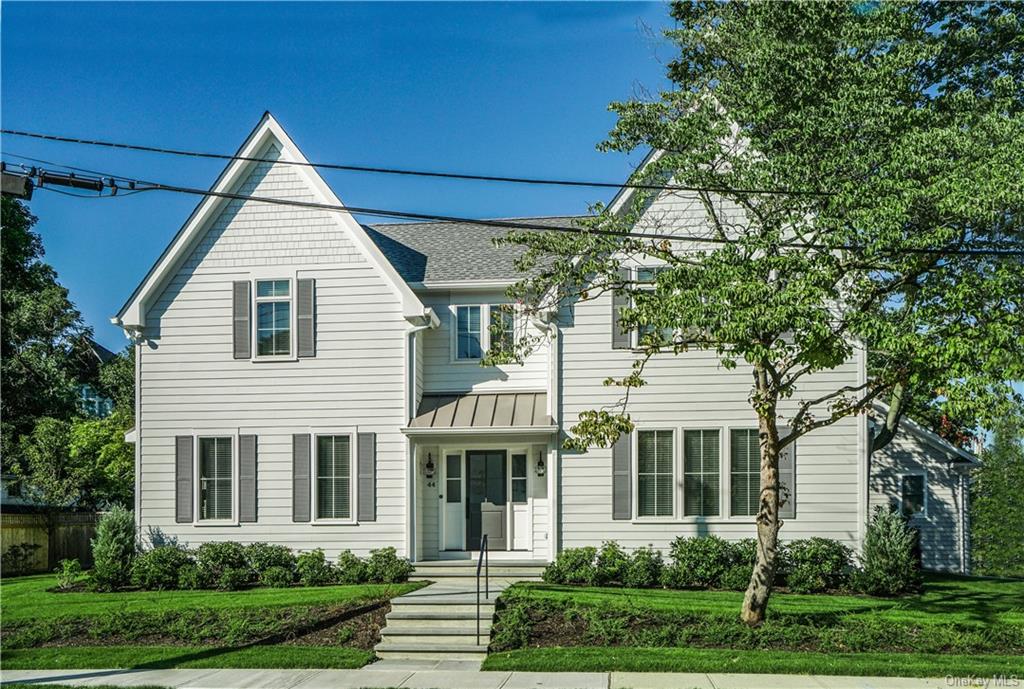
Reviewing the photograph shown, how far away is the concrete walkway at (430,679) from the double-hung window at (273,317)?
7551 millimetres

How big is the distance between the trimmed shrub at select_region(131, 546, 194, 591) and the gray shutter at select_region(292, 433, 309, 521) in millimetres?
2287

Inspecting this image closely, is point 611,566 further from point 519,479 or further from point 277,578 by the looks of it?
point 277,578

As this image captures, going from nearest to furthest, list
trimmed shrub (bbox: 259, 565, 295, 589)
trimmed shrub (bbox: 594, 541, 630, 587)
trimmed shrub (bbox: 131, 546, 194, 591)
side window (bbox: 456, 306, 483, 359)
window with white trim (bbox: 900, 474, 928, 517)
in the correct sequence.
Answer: trimmed shrub (bbox: 594, 541, 630, 587) → trimmed shrub (bbox: 259, 565, 295, 589) → trimmed shrub (bbox: 131, 546, 194, 591) → side window (bbox: 456, 306, 483, 359) → window with white trim (bbox: 900, 474, 928, 517)

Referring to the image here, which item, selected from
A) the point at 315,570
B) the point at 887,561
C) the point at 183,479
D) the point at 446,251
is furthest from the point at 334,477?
the point at 887,561

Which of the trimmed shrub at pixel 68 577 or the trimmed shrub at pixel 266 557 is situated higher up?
the trimmed shrub at pixel 266 557

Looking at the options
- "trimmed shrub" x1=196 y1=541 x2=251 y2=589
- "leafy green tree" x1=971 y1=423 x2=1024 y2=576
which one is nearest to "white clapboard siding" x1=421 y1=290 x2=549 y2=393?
"trimmed shrub" x1=196 y1=541 x2=251 y2=589

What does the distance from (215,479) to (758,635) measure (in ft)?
35.4

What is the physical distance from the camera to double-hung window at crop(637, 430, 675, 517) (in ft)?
57.5

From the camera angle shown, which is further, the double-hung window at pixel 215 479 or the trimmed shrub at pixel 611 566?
the double-hung window at pixel 215 479

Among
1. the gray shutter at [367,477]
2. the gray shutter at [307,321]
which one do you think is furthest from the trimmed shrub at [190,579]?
the gray shutter at [307,321]

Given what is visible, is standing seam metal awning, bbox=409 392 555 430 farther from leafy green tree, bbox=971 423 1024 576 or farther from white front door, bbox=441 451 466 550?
leafy green tree, bbox=971 423 1024 576

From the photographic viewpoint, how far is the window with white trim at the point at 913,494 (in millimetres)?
23266

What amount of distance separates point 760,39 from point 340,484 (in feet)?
35.6

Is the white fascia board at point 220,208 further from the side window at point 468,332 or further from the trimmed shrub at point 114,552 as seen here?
the trimmed shrub at point 114,552
